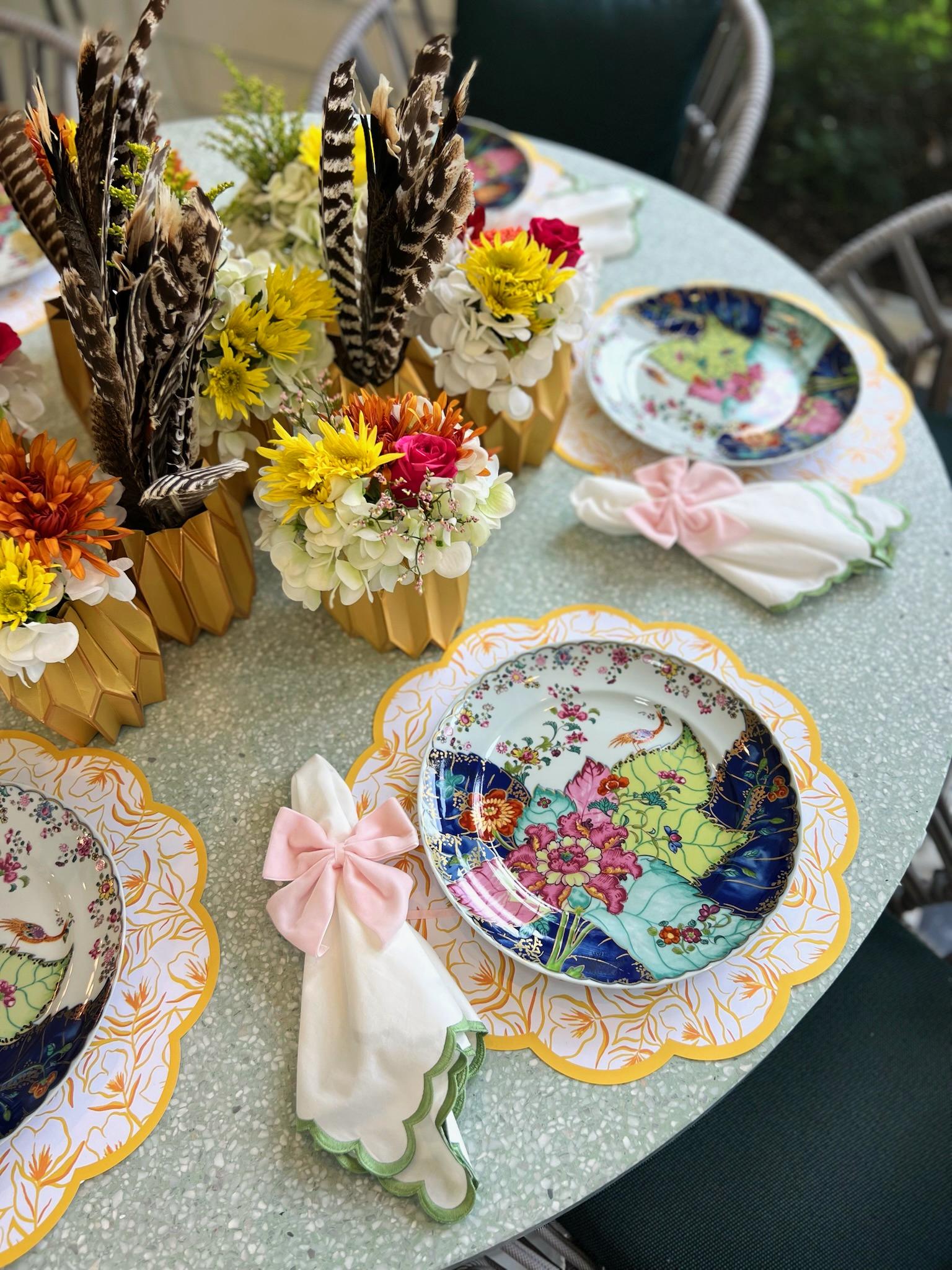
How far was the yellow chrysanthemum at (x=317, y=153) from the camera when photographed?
945 mm

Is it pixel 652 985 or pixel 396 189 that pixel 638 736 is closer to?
pixel 652 985

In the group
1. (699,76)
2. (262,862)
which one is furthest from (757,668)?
(699,76)

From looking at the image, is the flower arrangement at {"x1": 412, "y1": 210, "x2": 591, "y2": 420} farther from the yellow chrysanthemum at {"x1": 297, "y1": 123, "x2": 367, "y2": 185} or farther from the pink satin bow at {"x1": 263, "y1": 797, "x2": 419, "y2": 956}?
the pink satin bow at {"x1": 263, "y1": 797, "x2": 419, "y2": 956}

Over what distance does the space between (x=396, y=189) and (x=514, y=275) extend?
140mm

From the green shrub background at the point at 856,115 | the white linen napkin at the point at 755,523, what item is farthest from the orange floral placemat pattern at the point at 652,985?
the green shrub background at the point at 856,115

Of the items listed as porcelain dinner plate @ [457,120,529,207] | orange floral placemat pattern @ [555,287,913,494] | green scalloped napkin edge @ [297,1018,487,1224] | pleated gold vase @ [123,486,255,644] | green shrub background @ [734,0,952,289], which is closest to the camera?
green scalloped napkin edge @ [297,1018,487,1224]

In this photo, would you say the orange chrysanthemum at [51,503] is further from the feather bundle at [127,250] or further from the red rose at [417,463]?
the red rose at [417,463]

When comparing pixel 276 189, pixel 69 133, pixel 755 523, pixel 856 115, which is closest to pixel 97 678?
pixel 69 133

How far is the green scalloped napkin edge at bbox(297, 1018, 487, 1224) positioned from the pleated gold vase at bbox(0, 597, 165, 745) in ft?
1.29

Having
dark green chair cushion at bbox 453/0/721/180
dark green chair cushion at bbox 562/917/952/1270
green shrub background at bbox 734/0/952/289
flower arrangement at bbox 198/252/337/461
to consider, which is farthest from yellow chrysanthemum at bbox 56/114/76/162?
green shrub background at bbox 734/0/952/289

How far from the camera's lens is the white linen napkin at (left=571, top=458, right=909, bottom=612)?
99 cm

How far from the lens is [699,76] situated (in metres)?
1.76

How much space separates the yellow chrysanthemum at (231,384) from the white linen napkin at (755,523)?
0.38 meters

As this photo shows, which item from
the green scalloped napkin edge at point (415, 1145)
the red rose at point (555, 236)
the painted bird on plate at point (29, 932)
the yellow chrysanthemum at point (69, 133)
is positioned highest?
the yellow chrysanthemum at point (69, 133)
